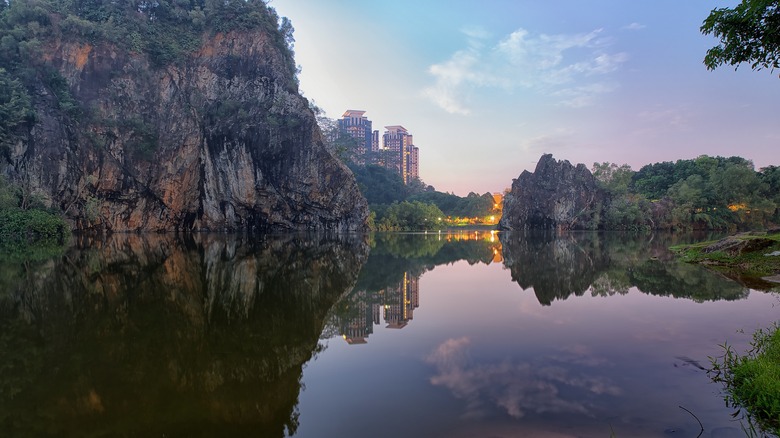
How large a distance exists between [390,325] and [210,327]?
133 inches

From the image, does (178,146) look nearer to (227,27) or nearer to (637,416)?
(227,27)

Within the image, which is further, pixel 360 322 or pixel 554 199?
pixel 554 199

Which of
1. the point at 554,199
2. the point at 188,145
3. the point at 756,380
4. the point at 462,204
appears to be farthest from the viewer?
the point at 462,204

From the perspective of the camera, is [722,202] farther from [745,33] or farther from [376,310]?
[376,310]

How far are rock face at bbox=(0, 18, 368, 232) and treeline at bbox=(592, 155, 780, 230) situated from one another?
140 ft

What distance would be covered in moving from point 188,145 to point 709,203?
70.6m

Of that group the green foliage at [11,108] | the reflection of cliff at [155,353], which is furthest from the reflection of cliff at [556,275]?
the green foliage at [11,108]

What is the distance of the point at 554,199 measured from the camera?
71688 mm

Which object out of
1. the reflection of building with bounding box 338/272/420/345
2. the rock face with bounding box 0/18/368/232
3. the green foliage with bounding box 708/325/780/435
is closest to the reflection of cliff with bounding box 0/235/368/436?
the reflection of building with bounding box 338/272/420/345

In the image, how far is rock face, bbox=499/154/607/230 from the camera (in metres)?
69.8

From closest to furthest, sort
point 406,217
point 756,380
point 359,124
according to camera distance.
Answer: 1. point 756,380
2. point 406,217
3. point 359,124

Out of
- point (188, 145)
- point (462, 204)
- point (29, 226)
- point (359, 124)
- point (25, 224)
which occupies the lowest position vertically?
point (29, 226)

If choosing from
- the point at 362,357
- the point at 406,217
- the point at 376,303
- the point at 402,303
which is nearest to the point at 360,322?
the point at 376,303

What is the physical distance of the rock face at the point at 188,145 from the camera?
43.2 meters
